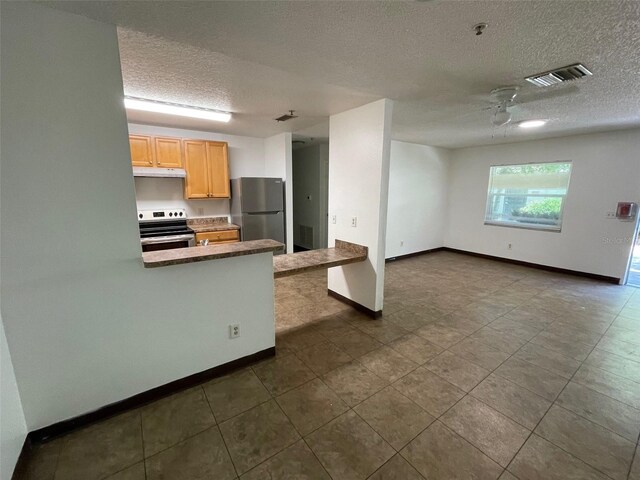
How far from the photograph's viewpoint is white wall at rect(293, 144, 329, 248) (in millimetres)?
5957

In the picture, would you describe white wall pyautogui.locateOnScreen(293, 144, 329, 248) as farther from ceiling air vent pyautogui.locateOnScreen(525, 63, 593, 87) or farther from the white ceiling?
ceiling air vent pyautogui.locateOnScreen(525, 63, 593, 87)

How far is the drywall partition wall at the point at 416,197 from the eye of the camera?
5.52 m

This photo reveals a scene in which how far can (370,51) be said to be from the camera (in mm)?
1812

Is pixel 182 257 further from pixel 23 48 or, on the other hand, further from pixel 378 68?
pixel 378 68

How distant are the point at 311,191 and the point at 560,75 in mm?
4614

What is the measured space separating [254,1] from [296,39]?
395 millimetres

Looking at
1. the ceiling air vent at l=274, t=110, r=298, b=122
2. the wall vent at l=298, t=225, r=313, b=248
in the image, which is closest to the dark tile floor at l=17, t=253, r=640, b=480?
the ceiling air vent at l=274, t=110, r=298, b=122

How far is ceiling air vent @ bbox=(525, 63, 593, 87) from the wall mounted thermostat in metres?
3.43

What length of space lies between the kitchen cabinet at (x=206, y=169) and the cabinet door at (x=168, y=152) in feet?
0.32

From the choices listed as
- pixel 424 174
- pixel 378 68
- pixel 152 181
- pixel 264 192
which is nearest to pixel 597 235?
pixel 424 174

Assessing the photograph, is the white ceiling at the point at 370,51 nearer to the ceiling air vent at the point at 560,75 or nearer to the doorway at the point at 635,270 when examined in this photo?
the ceiling air vent at the point at 560,75

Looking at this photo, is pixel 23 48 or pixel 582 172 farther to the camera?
pixel 582 172

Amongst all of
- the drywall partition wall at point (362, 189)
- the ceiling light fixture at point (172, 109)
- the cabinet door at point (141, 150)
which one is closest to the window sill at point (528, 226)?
the drywall partition wall at point (362, 189)

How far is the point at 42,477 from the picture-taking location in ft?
4.66
